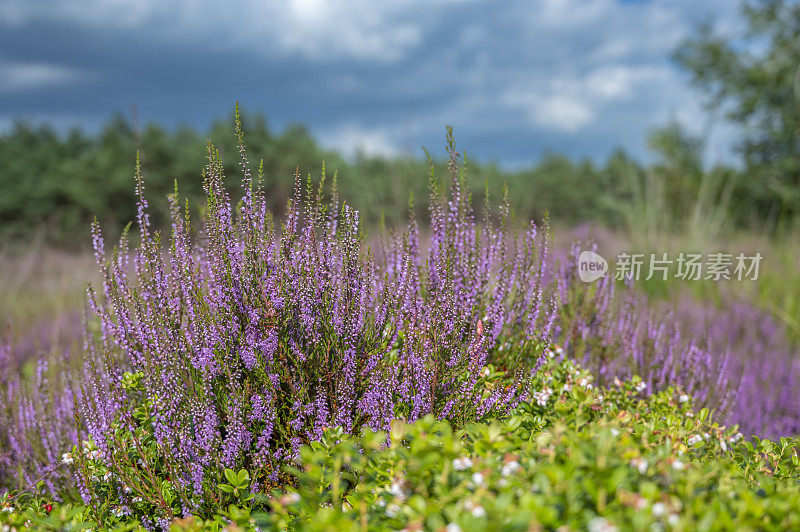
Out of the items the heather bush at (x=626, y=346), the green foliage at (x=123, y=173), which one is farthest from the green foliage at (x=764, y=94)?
the heather bush at (x=626, y=346)

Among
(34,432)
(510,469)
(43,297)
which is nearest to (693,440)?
(510,469)

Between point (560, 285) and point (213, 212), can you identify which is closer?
point (213, 212)

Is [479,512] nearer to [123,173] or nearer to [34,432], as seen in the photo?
[34,432]

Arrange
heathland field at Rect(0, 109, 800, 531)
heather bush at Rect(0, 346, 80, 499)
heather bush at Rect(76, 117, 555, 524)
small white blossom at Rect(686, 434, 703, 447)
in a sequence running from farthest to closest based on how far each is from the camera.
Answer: heather bush at Rect(0, 346, 80, 499), small white blossom at Rect(686, 434, 703, 447), heather bush at Rect(76, 117, 555, 524), heathland field at Rect(0, 109, 800, 531)

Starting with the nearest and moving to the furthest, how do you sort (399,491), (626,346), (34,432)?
(399,491) < (34,432) < (626,346)

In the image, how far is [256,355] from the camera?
254 centimetres

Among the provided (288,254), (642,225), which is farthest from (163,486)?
(642,225)

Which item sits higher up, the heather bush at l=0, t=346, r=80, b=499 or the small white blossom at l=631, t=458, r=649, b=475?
the small white blossom at l=631, t=458, r=649, b=475

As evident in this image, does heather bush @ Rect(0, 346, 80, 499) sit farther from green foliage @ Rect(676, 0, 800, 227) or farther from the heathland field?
green foliage @ Rect(676, 0, 800, 227)

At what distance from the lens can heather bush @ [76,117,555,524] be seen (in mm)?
2584

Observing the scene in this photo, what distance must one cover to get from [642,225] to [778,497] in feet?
28.9

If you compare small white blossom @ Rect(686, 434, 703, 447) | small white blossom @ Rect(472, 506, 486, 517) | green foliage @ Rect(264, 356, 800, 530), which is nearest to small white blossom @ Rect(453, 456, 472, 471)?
green foliage @ Rect(264, 356, 800, 530)

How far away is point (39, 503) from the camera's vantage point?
2.63 meters

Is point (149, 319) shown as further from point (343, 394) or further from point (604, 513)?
point (604, 513)
